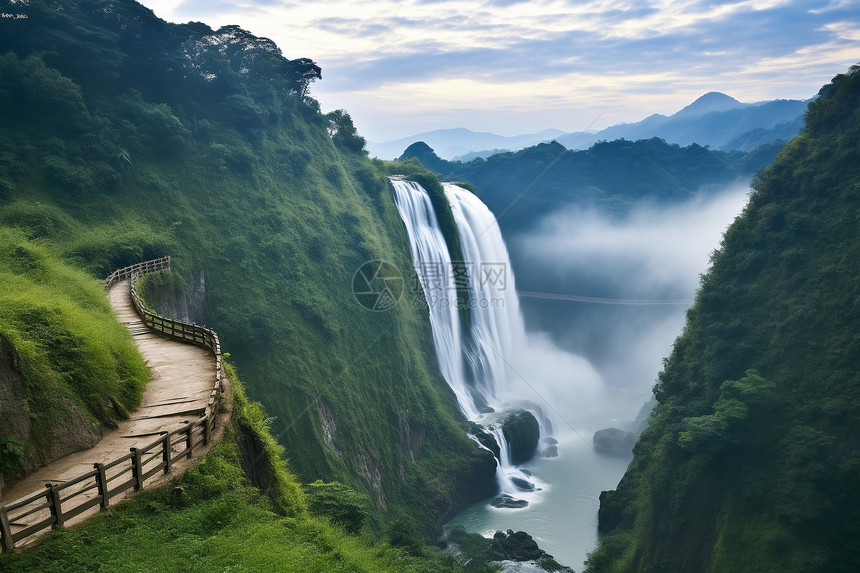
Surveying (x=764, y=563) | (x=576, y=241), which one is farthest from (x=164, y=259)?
(x=576, y=241)

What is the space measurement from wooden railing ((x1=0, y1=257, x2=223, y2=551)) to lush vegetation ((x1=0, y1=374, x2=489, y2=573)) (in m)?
0.24

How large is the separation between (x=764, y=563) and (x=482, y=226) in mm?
34544

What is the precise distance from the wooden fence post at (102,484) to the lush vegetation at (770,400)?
70.2 feet

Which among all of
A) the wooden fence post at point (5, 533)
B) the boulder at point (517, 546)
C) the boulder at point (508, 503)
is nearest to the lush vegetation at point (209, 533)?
the wooden fence post at point (5, 533)

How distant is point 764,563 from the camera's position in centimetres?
2052

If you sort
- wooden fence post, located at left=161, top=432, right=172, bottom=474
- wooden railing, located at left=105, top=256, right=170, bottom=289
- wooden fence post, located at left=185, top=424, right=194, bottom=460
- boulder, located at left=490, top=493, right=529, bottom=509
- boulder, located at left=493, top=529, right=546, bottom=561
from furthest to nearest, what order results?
boulder, located at left=490, top=493, right=529, bottom=509, boulder, located at left=493, top=529, right=546, bottom=561, wooden railing, located at left=105, top=256, right=170, bottom=289, wooden fence post, located at left=185, top=424, right=194, bottom=460, wooden fence post, located at left=161, top=432, right=172, bottom=474

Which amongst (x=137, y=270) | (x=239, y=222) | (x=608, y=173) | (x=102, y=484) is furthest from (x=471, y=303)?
(x=608, y=173)

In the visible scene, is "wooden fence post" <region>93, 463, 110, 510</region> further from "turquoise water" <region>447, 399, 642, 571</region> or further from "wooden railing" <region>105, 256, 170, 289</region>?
"turquoise water" <region>447, 399, 642, 571</region>

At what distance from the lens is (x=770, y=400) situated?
24.8 m

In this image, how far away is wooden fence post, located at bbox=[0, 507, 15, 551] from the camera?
7438mm

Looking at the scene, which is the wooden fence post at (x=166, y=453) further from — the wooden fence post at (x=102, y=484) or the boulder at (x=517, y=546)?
the boulder at (x=517, y=546)

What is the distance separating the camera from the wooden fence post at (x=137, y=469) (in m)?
Answer: 9.18
